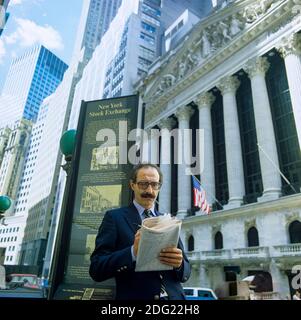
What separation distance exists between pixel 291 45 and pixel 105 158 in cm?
2005

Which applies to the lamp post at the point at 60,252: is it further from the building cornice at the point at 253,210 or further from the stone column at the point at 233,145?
the stone column at the point at 233,145

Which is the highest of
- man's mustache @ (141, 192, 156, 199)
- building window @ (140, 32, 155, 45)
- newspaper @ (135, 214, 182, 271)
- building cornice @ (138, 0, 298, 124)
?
building window @ (140, 32, 155, 45)

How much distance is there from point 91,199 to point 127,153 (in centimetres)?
128

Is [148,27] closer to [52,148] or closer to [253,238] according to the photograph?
[52,148]

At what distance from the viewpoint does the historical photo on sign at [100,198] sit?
594cm

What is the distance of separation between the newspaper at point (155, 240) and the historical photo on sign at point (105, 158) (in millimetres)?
4436

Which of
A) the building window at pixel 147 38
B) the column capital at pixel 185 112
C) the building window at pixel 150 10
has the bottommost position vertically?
the column capital at pixel 185 112

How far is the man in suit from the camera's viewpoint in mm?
1910

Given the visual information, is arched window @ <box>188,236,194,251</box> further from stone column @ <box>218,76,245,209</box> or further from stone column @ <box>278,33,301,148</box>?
stone column @ <box>278,33,301,148</box>

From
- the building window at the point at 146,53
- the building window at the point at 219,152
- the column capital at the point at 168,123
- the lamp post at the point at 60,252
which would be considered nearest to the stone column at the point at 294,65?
the building window at the point at 219,152

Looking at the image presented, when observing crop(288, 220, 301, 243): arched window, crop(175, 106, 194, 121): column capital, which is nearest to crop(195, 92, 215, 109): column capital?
crop(175, 106, 194, 121): column capital

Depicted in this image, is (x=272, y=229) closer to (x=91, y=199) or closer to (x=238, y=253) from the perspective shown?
(x=238, y=253)

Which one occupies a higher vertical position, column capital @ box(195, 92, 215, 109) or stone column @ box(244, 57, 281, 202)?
column capital @ box(195, 92, 215, 109)
